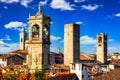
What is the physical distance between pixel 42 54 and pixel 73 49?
42376 mm

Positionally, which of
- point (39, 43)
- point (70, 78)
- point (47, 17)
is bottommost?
point (70, 78)

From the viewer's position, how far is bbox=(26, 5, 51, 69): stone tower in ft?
141

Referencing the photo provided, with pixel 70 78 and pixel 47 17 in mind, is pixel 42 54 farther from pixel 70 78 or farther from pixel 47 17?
pixel 70 78

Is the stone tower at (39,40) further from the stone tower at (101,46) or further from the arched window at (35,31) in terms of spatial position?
the stone tower at (101,46)

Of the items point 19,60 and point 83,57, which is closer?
point 19,60

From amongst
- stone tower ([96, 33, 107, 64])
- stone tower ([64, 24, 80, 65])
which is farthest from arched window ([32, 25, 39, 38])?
stone tower ([96, 33, 107, 64])

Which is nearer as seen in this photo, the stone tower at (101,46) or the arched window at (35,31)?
the arched window at (35,31)

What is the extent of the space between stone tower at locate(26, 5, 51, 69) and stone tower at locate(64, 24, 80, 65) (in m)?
40.7

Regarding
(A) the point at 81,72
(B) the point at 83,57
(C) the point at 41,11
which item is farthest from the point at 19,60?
(A) the point at 81,72

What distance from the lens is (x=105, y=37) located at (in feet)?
355

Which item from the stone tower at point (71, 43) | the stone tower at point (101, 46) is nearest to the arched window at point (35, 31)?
the stone tower at point (71, 43)

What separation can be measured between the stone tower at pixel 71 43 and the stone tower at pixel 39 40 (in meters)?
40.7

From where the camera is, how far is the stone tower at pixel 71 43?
85438 millimetres

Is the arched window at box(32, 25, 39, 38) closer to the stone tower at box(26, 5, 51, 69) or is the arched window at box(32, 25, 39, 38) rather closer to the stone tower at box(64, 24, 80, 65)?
the stone tower at box(26, 5, 51, 69)
